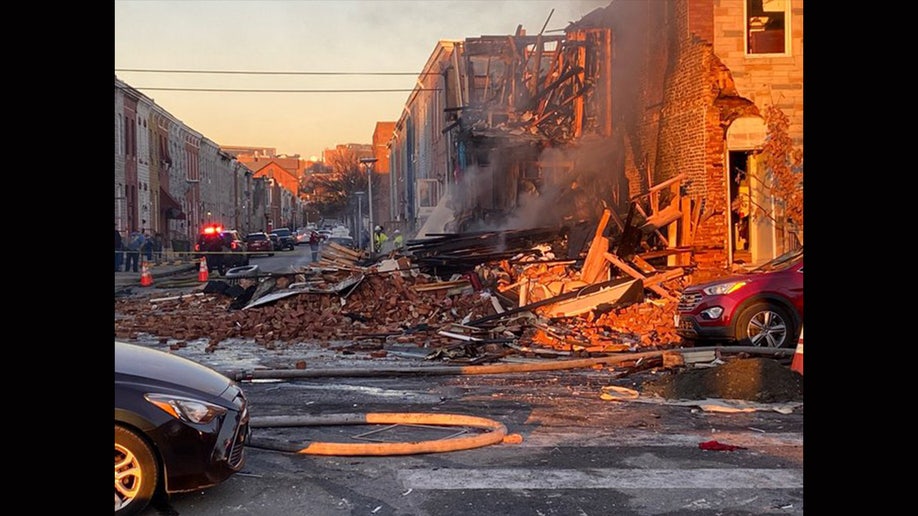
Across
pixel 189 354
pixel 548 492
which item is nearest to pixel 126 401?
pixel 548 492

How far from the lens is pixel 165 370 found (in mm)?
5461

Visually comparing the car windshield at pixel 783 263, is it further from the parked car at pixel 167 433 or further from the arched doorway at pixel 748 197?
the parked car at pixel 167 433

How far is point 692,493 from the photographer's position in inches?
219

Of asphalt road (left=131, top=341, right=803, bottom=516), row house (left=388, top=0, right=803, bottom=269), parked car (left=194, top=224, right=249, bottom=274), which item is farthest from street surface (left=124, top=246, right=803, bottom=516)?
parked car (left=194, top=224, right=249, bottom=274)

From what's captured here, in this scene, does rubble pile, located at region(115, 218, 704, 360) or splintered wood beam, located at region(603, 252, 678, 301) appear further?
splintered wood beam, located at region(603, 252, 678, 301)

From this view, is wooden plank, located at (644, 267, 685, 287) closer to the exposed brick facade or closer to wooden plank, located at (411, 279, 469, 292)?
the exposed brick facade

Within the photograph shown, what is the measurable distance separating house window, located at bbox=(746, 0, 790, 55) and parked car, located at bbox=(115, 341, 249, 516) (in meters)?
14.5

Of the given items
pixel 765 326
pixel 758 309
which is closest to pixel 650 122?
pixel 758 309

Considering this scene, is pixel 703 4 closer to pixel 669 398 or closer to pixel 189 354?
pixel 669 398

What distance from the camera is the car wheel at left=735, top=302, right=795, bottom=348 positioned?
11.4 m

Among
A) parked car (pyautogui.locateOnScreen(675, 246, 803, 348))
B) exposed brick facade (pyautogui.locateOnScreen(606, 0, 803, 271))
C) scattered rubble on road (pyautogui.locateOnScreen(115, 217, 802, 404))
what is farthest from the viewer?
exposed brick facade (pyautogui.locateOnScreen(606, 0, 803, 271))

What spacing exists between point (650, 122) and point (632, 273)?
16.8 feet

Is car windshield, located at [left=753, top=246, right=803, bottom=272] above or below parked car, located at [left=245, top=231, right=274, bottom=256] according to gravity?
below
